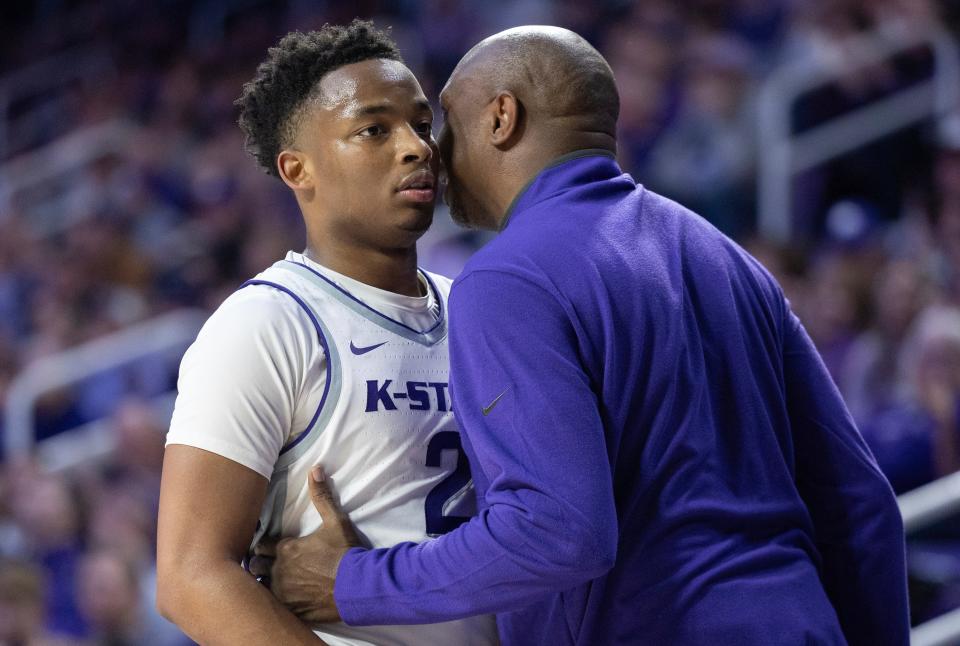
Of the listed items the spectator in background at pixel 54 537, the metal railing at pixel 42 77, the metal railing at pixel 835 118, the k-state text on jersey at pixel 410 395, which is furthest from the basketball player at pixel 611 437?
the metal railing at pixel 42 77

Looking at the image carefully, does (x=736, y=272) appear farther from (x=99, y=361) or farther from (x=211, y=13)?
(x=211, y=13)

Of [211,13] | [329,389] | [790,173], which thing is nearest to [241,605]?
[329,389]

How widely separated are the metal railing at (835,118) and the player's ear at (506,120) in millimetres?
2802

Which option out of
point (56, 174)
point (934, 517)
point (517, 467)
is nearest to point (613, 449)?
point (517, 467)

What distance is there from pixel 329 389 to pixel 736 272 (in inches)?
26.1

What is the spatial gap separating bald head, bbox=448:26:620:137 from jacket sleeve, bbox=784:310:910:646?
0.48m

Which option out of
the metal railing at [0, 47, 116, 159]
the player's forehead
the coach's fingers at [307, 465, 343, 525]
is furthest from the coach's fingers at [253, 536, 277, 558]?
the metal railing at [0, 47, 116, 159]

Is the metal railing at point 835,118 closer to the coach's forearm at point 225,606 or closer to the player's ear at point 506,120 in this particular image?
the player's ear at point 506,120

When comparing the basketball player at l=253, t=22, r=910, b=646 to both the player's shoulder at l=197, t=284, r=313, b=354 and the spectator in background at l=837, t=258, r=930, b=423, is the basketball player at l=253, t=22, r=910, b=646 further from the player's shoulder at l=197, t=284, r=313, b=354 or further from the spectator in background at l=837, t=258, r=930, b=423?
the spectator in background at l=837, t=258, r=930, b=423

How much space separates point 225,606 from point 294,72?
92cm

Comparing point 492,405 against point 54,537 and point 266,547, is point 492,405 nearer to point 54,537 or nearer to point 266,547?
point 266,547

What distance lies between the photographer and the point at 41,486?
17.8ft

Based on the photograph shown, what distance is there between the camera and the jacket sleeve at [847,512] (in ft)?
6.37

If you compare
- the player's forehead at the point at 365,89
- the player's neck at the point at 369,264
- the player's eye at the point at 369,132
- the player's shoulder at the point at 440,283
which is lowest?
the player's shoulder at the point at 440,283
